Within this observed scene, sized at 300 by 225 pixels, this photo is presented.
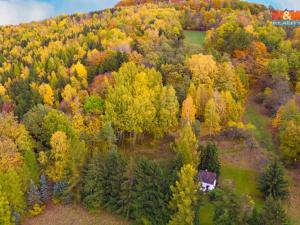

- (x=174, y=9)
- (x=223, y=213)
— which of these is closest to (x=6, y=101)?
(x=223, y=213)

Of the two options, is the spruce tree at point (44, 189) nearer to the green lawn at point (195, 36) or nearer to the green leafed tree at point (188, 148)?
the green leafed tree at point (188, 148)

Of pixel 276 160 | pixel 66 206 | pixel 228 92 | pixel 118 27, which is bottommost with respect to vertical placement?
pixel 66 206

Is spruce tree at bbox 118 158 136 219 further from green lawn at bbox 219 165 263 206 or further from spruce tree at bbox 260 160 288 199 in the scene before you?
spruce tree at bbox 260 160 288 199

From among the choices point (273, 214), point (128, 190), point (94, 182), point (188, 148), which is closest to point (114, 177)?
point (128, 190)

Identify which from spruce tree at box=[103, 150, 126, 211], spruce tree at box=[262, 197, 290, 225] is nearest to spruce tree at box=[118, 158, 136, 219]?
spruce tree at box=[103, 150, 126, 211]

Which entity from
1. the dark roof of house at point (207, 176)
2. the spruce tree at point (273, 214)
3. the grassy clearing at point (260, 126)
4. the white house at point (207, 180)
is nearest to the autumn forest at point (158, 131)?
the spruce tree at point (273, 214)

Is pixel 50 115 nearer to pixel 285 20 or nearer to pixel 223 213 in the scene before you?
pixel 223 213

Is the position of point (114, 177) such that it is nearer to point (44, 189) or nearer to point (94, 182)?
point (94, 182)
